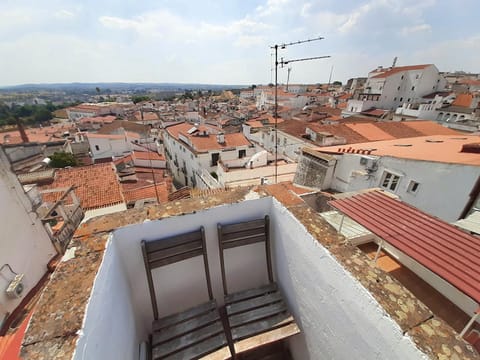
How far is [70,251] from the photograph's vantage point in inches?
80.8

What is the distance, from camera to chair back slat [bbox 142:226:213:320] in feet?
7.75

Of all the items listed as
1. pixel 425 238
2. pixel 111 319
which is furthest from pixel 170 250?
pixel 425 238

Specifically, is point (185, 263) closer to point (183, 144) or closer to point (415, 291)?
point (415, 291)

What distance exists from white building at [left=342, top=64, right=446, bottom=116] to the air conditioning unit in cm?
3722

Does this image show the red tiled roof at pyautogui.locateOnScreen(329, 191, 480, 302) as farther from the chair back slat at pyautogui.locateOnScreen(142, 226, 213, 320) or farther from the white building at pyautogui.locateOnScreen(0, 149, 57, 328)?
the white building at pyautogui.locateOnScreen(0, 149, 57, 328)

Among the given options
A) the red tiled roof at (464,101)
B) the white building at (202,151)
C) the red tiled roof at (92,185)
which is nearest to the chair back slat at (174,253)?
the red tiled roof at (92,185)

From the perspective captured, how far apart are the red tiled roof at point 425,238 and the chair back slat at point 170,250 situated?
6.96ft

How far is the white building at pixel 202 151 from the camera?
18.1 metres

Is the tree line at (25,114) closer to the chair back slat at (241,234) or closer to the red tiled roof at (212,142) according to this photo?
the chair back slat at (241,234)

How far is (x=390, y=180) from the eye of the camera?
6.78 m

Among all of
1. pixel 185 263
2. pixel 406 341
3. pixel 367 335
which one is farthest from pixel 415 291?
pixel 185 263

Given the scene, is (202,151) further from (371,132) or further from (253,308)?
(253,308)

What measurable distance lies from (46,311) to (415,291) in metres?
4.19

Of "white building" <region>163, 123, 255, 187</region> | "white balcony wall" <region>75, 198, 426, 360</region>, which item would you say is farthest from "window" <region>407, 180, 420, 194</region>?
"white building" <region>163, 123, 255, 187</region>
